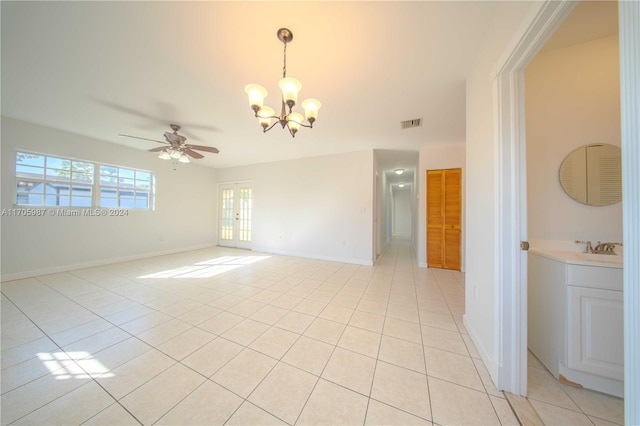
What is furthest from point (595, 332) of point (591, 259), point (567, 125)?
point (567, 125)

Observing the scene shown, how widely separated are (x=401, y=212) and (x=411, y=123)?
22.9ft

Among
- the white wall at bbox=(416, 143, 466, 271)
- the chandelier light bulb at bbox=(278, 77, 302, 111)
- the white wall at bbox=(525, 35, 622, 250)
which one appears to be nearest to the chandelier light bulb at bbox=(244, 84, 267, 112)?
the chandelier light bulb at bbox=(278, 77, 302, 111)

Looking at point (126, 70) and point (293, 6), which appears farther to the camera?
point (126, 70)

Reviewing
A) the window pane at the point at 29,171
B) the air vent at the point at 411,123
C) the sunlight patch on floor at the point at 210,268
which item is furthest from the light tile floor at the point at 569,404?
the window pane at the point at 29,171

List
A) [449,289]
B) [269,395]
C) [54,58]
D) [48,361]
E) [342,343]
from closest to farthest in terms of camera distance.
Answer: [269,395]
[48,361]
[342,343]
[54,58]
[449,289]

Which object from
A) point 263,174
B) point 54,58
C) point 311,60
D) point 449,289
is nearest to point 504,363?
point 449,289

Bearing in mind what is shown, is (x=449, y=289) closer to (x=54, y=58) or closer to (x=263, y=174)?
(x=263, y=174)

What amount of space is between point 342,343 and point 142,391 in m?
1.45

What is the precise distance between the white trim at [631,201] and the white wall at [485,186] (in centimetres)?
83

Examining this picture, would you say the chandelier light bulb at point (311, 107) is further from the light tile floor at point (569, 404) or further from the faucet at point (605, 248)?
the light tile floor at point (569, 404)

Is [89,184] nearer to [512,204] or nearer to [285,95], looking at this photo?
[285,95]

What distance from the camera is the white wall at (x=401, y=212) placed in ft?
30.6

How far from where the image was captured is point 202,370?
143 centimetres

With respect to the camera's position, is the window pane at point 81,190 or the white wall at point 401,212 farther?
the white wall at point 401,212
